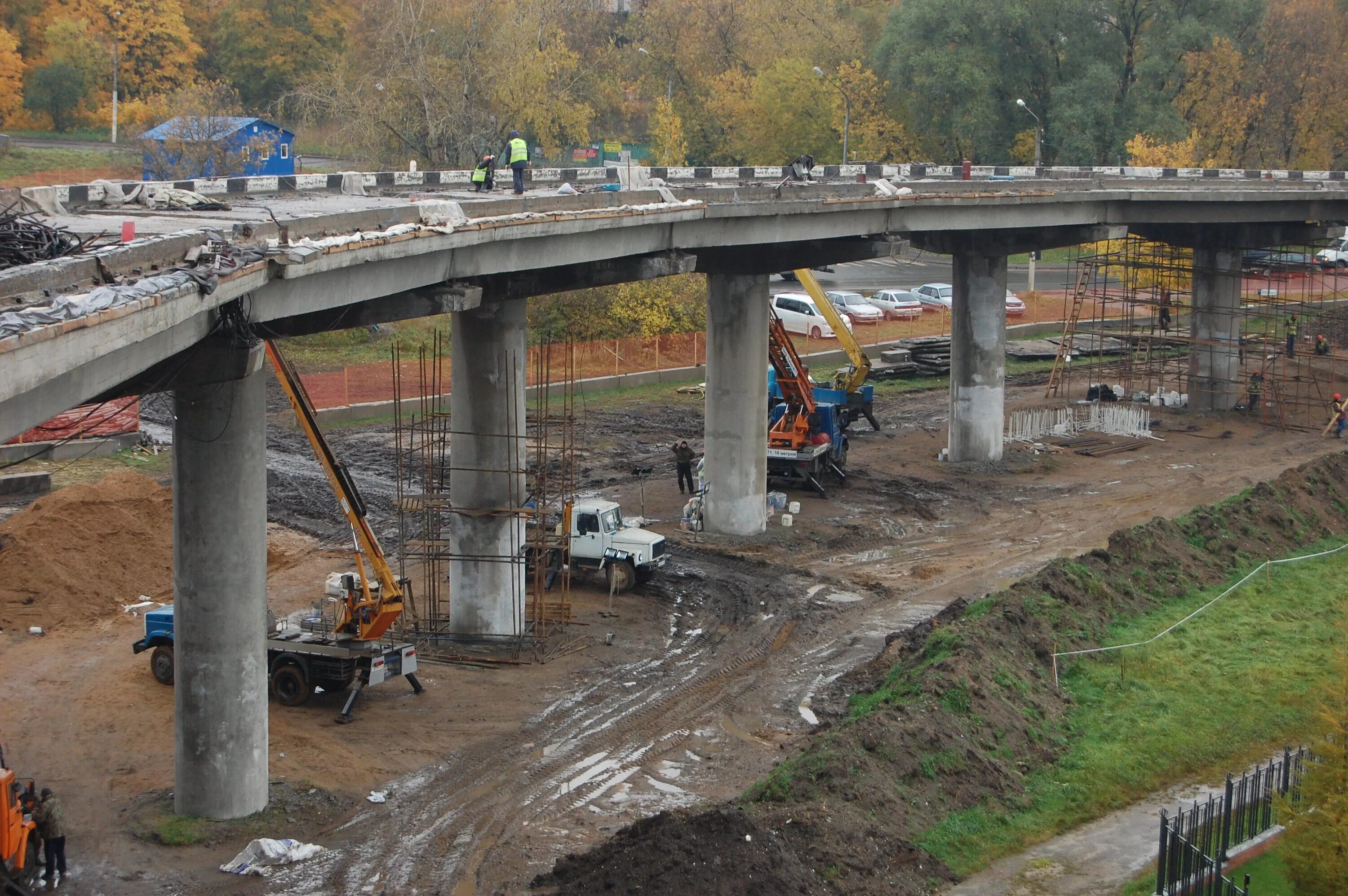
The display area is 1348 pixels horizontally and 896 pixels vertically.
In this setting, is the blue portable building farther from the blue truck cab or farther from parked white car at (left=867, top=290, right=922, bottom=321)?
the blue truck cab

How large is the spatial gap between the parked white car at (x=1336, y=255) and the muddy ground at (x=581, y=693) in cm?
3574

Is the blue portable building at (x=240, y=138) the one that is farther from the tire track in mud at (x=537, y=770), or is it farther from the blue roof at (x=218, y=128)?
the tire track in mud at (x=537, y=770)

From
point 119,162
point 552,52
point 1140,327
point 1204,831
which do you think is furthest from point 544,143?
point 1204,831

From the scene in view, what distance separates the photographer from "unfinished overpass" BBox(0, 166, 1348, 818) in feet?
55.3

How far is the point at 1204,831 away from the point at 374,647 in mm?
12824

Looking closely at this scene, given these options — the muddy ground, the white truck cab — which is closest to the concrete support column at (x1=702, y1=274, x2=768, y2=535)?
the muddy ground

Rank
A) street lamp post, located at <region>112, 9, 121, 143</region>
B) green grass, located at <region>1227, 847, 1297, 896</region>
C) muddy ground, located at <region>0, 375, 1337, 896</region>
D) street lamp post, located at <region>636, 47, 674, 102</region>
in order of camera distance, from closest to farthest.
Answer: green grass, located at <region>1227, 847, 1297, 896</region>
muddy ground, located at <region>0, 375, 1337, 896</region>
street lamp post, located at <region>112, 9, 121, 143</region>
street lamp post, located at <region>636, 47, 674, 102</region>

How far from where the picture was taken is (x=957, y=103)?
83.5 metres

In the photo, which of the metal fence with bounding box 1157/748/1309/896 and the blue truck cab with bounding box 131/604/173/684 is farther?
the blue truck cab with bounding box 131/604/173/684

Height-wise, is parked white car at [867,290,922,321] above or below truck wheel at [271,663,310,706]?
above

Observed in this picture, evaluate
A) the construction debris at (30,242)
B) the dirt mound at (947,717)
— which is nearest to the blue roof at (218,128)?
the dirt mound at (947,717)

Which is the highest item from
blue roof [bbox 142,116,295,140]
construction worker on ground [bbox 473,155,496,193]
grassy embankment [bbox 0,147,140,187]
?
blue roof [bbox 142,116,295,140]

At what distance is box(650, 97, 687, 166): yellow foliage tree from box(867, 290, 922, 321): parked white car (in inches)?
440

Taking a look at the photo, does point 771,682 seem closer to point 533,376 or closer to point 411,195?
point 411,195
